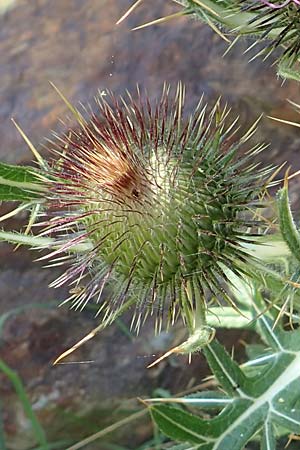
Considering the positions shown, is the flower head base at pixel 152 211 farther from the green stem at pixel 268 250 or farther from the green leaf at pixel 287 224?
the green leaf at pixel 287 224

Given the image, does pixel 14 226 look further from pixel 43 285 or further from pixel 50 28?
pixel 50 28

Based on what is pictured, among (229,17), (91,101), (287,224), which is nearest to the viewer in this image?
(287,224)

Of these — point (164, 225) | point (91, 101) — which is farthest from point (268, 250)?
point (91, 101)

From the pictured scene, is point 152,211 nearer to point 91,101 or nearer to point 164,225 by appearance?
point 164,225

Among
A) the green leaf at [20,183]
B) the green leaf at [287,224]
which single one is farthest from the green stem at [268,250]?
the green leaf at [20,183]

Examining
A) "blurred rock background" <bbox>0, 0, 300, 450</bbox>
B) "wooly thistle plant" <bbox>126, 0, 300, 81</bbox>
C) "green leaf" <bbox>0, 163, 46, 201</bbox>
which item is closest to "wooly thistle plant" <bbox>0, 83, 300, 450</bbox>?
"green leaf" <bbox>0, 163, 46, 201</bbox>

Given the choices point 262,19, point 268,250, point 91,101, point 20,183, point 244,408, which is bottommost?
point 244,408
